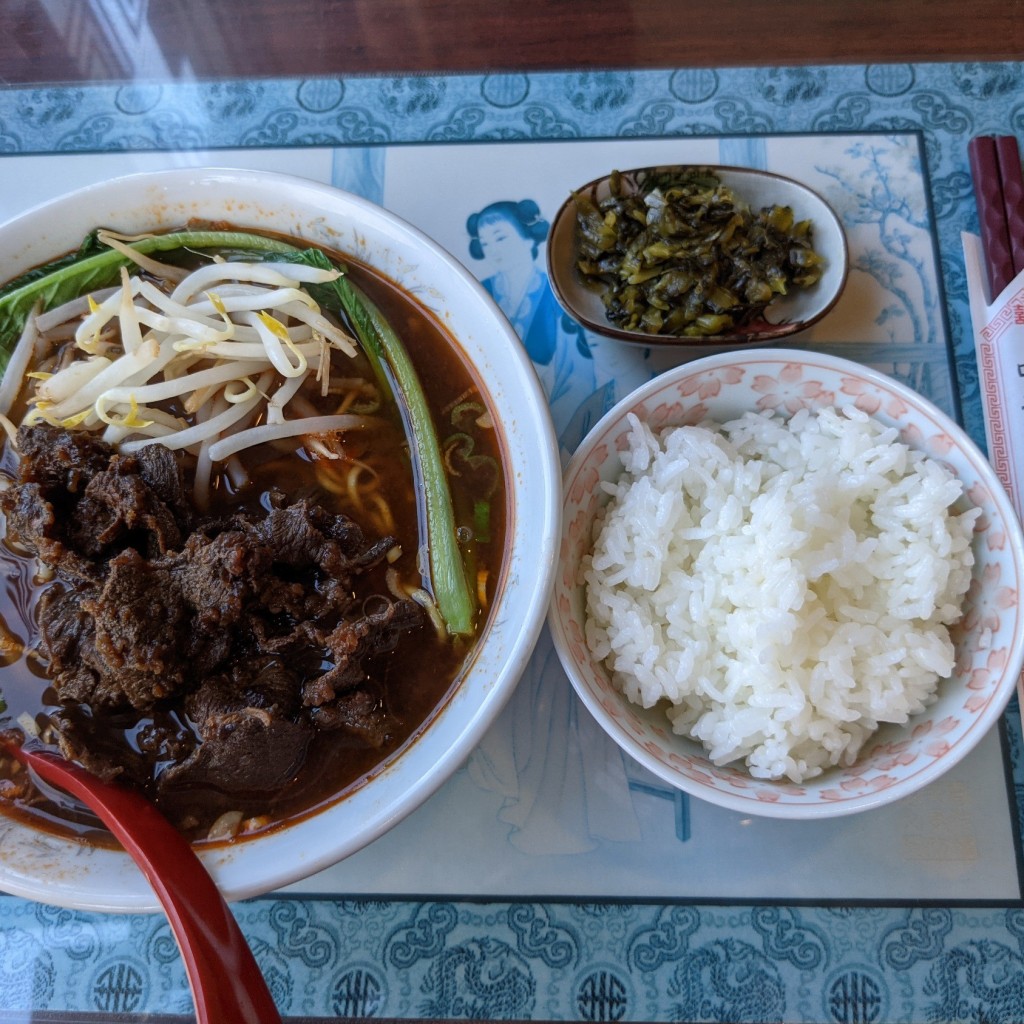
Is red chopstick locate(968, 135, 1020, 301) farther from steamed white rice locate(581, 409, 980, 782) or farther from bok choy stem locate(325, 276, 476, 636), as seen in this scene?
bok choy stem locate(325, 276, 476, 636)

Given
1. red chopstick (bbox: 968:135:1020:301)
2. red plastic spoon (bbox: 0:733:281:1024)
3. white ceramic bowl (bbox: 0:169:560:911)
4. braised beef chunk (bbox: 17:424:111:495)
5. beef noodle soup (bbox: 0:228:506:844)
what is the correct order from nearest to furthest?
red plastic spoon (bbox: 0:733:281:1024) < white ceramic bowl (bbox: 0:169:560:911) < beef noodle soup (bbox: 0:228:506:844) < braised beef chunk (bbox: 17:424:111:495) < red chopstick (bbox: 968:135:1020:301)

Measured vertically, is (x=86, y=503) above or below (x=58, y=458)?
below

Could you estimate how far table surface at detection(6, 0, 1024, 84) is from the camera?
2467mm

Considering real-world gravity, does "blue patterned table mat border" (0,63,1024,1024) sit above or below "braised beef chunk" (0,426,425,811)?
below

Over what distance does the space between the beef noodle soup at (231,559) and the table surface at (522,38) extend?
98 centimetres

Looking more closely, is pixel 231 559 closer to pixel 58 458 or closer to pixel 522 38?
pixel 58 458

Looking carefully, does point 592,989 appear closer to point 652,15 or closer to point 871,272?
point 871,272

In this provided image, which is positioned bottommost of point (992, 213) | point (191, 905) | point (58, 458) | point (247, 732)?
point (191, 905)

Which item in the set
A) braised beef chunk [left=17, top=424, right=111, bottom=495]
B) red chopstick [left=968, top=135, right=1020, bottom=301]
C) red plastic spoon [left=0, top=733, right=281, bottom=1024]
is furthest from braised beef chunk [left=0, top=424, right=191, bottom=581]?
red chopstick [left=968, top=135, right=1020, bottom=301]

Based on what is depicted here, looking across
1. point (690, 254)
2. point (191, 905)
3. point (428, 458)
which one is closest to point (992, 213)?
point (690, 254)

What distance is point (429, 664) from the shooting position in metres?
1.79

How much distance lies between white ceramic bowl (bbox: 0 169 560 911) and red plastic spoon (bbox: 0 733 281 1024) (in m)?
0.05

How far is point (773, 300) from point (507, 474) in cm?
90

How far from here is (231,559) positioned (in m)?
1.60
